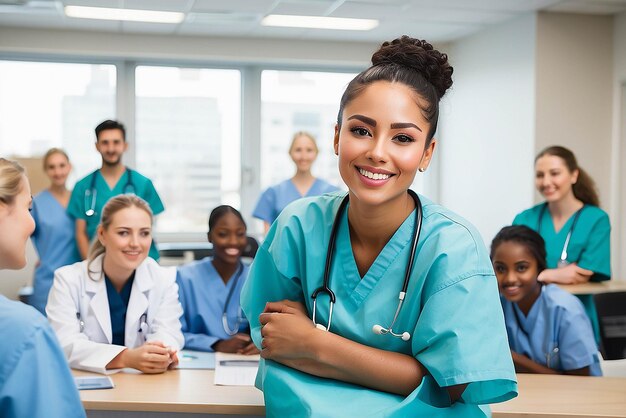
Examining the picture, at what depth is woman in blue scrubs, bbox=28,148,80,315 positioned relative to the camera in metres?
4.70

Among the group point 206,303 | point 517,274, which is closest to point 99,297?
point 206,303

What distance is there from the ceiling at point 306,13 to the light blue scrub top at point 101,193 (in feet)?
4.19

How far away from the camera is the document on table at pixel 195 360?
2.38 metres

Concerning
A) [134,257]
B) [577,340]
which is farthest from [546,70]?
[134,257]

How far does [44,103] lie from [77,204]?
6.50 ft

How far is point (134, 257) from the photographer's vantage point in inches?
106

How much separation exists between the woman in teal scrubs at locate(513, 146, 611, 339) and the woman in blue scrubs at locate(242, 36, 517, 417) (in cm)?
243

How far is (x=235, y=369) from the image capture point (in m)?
2.32

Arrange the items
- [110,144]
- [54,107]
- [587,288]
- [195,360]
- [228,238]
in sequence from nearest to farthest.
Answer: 1. [195,360]
2. [228,238]
3. [587,288]
4. [110,144]
5. [54,107]

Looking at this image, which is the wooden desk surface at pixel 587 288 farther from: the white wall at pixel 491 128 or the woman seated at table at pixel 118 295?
the woman seated at table at pixel 118 295

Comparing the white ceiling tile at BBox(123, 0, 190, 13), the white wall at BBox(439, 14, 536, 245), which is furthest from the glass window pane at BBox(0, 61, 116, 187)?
the white wall at BBox(439, 14, 536, 245)

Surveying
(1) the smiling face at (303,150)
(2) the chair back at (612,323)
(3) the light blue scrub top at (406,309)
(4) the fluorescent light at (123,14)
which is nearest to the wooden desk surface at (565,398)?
(3) the light blue scrub top at (406,309)

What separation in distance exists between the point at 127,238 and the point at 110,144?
5.99 feet

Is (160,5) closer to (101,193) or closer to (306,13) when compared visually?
(306,13)
